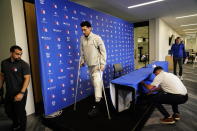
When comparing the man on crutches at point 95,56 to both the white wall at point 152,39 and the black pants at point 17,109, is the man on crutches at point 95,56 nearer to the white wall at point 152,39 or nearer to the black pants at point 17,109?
the black pants at point 17,109

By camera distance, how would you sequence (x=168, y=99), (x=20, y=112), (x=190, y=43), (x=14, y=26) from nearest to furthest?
1. (x=20, y=112)
2. (x=168, y=99)
3. (x=14, y=26)
4. (x=190, y=43)

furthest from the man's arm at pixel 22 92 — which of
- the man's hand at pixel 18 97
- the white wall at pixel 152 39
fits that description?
the white wall at pixel 152 39

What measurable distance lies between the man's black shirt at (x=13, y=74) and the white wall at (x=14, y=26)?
0.60 metres

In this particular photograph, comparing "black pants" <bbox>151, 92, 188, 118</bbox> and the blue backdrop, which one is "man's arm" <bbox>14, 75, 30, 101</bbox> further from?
"black pants" <bbox>151, 92, 188, 118</bbox>

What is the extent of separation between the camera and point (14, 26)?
249 cm

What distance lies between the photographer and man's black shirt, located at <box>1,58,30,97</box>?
6.68ft

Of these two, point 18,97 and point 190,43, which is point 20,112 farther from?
point 190,43

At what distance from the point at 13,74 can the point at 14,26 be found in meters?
1.04

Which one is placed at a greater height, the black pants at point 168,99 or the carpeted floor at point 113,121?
the black pants at point 168,99

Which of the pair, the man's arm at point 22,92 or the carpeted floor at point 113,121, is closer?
the man's arm at point 22,92

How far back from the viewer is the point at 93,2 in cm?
412

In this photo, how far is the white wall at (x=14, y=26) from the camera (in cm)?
249

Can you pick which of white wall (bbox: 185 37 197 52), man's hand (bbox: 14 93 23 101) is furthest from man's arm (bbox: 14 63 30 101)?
white wall (bbox: 185 37 197 52)

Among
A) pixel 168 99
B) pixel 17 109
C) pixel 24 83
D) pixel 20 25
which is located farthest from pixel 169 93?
pixel 20 25
